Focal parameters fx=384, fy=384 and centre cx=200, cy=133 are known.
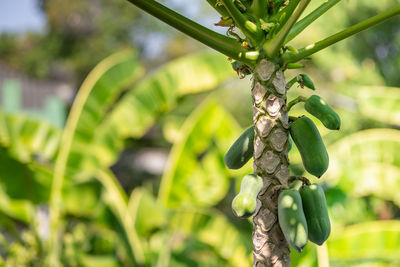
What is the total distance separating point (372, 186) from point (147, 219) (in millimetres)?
2968

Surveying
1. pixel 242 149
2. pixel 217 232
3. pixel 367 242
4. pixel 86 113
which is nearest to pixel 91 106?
pixel 86 113

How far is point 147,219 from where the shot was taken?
150 inches

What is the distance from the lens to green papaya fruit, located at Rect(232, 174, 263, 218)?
84 centimetres

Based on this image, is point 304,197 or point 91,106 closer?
point 304,197

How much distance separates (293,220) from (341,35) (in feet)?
1.40

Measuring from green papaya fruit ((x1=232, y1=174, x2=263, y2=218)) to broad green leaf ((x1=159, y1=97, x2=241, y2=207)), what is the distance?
3292 mm

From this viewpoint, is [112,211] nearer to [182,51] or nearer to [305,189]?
[305,189]

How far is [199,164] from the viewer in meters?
4.68

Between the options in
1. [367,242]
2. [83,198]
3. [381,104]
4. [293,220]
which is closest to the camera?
[293,220]

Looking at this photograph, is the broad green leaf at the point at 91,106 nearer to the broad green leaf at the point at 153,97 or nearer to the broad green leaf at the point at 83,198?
the broad green leaf at the point at 153,97

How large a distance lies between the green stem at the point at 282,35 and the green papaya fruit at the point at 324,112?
156mm

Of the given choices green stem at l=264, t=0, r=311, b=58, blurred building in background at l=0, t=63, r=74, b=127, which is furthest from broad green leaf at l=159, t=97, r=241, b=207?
green stem at l=264, t=0, r=311, b=58

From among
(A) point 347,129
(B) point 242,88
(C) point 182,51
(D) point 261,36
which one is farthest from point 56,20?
(D) point 261,36

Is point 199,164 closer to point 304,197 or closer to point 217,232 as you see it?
point 217,232
